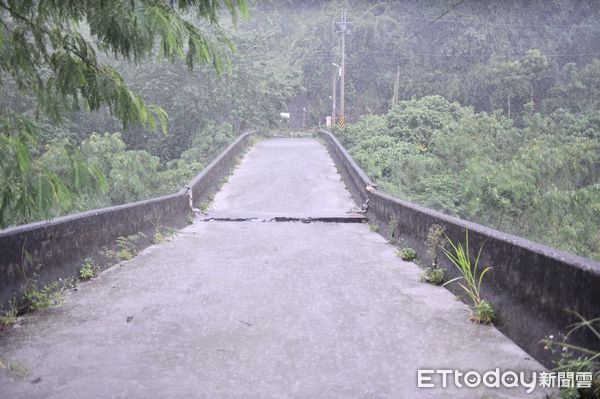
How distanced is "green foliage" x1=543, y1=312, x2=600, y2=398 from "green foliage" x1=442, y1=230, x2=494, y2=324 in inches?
42.5

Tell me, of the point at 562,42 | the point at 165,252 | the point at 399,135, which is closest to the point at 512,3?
the point at 562,42

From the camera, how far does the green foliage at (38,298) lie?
5.11m

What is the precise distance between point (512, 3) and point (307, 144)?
32245mm

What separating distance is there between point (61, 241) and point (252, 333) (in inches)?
101

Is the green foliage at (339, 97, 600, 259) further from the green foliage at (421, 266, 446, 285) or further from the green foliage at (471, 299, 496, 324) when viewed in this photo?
the green foliage at (471, 299, 496, 324)

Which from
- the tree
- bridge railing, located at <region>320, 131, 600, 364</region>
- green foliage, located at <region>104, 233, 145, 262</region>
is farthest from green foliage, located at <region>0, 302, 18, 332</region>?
bridge railing, located at <region>320, 131, 600, 364</region>

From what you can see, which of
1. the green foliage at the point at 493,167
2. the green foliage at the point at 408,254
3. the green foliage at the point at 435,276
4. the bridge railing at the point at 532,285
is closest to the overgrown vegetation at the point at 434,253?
the green foliage at the point at 435,276

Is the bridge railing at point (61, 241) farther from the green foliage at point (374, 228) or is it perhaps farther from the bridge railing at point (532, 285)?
the bridge railing at point (532, 285)

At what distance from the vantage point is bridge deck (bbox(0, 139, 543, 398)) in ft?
12.0

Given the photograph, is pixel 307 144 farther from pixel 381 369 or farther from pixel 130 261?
pixel 381 369
